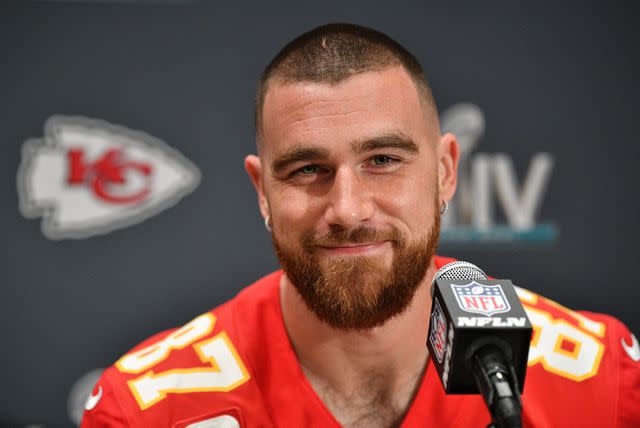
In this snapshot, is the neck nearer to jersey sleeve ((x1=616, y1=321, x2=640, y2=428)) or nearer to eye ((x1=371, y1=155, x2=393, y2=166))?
eye ((x1=371, y1=155, x2=393, y2=166))

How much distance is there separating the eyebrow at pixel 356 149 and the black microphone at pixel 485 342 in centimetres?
39

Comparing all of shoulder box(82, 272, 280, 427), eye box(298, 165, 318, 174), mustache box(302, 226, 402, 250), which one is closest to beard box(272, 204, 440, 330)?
mustache box(302, 226, 402, 250)

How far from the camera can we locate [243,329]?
56.2 inches

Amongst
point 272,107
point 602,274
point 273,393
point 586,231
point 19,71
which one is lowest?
point 602,274

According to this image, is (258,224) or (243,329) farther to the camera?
(258,224)

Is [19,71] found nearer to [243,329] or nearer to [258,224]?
[258,224]

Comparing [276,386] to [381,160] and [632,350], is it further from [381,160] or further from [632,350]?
[632,350]

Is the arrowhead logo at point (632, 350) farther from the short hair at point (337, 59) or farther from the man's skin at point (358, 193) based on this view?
the short hair at point (337, 59)

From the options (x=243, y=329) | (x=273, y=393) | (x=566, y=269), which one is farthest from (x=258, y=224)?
(x=566, y=269)

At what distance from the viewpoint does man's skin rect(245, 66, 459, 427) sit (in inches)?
44.8

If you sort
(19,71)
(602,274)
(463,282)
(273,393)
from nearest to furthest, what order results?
(463,282) → (273,393) → (19,71) → (602,274)

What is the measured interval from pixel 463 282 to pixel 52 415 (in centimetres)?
173

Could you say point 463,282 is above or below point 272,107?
below

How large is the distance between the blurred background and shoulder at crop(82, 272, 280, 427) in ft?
2.00
